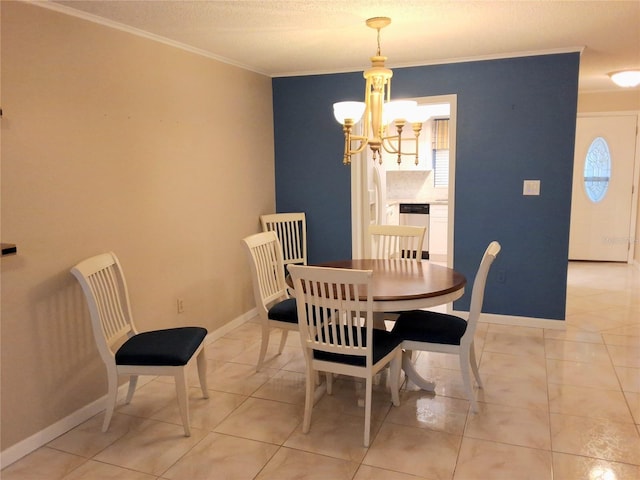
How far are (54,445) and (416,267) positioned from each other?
244 centimetres

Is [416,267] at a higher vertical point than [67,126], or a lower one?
lower

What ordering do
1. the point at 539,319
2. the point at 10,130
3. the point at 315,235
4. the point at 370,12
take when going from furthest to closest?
the point at 315,235, the point at 539,319, the point at 370,12, the point at 10,130

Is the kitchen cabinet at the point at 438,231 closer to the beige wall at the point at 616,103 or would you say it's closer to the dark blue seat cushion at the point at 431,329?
the beige wall at the point at 616,103

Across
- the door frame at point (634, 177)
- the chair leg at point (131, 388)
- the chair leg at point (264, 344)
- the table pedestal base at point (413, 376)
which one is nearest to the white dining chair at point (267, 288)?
the chair leg at point (264, 344)

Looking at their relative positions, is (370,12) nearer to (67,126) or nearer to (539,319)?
(67,126)

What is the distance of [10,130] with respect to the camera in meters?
2.45

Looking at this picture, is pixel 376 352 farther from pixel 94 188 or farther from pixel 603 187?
pixel 603 187

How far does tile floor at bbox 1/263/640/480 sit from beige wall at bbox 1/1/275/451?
43 centimetres

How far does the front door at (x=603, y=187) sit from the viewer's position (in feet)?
21.7

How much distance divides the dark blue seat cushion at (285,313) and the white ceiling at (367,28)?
73.5 inches

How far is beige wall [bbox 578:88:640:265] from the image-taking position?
650 cm

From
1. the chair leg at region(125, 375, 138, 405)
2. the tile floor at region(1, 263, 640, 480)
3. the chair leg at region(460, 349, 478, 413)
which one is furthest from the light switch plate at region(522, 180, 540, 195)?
the chair leg at region(125, 375, 138, 405)

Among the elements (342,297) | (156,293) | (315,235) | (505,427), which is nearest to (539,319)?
(505,427)

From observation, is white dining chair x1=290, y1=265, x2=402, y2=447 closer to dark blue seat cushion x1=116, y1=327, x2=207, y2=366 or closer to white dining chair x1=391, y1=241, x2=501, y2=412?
white dining chair x1=391, y1=241, x2=501, y2=412
